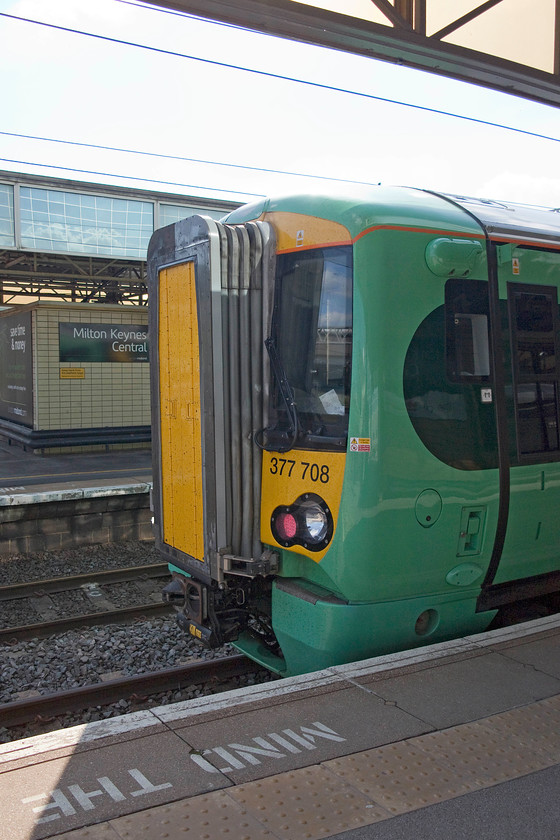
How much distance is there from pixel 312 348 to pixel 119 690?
2.82 meters

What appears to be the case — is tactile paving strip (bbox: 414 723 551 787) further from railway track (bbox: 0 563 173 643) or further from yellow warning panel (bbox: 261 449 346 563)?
railway track (bbox: 0 563 173 643)

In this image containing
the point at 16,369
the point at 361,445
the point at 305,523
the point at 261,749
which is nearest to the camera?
the point at 261,749

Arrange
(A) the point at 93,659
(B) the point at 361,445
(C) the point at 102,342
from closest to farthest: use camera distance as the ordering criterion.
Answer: (B) the point at 361,445 < (A) the point at 93,659 < (C) the point at 102,342

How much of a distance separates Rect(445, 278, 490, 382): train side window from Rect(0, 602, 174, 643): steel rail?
4.22 m

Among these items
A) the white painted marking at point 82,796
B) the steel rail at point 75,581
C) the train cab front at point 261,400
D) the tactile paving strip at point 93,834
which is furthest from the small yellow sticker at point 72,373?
the tactile paving strip at point 93,834

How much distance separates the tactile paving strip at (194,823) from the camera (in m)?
2.68

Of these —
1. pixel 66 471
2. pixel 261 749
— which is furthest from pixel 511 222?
pixel 66 471

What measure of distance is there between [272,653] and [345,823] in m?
2.28

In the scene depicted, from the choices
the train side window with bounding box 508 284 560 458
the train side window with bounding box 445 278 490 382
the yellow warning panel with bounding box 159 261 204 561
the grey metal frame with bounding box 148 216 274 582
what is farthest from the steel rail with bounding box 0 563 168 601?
the train side window with bounding box 445 278 490 382

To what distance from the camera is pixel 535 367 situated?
4.85 m

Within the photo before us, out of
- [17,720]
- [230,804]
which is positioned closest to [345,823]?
[230,804]

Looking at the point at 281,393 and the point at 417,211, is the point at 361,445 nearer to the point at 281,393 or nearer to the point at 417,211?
the point at 281,393

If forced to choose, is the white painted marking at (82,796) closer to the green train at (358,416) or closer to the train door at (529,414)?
the green train at (358,416)

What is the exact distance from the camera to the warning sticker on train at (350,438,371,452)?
4.13 m
